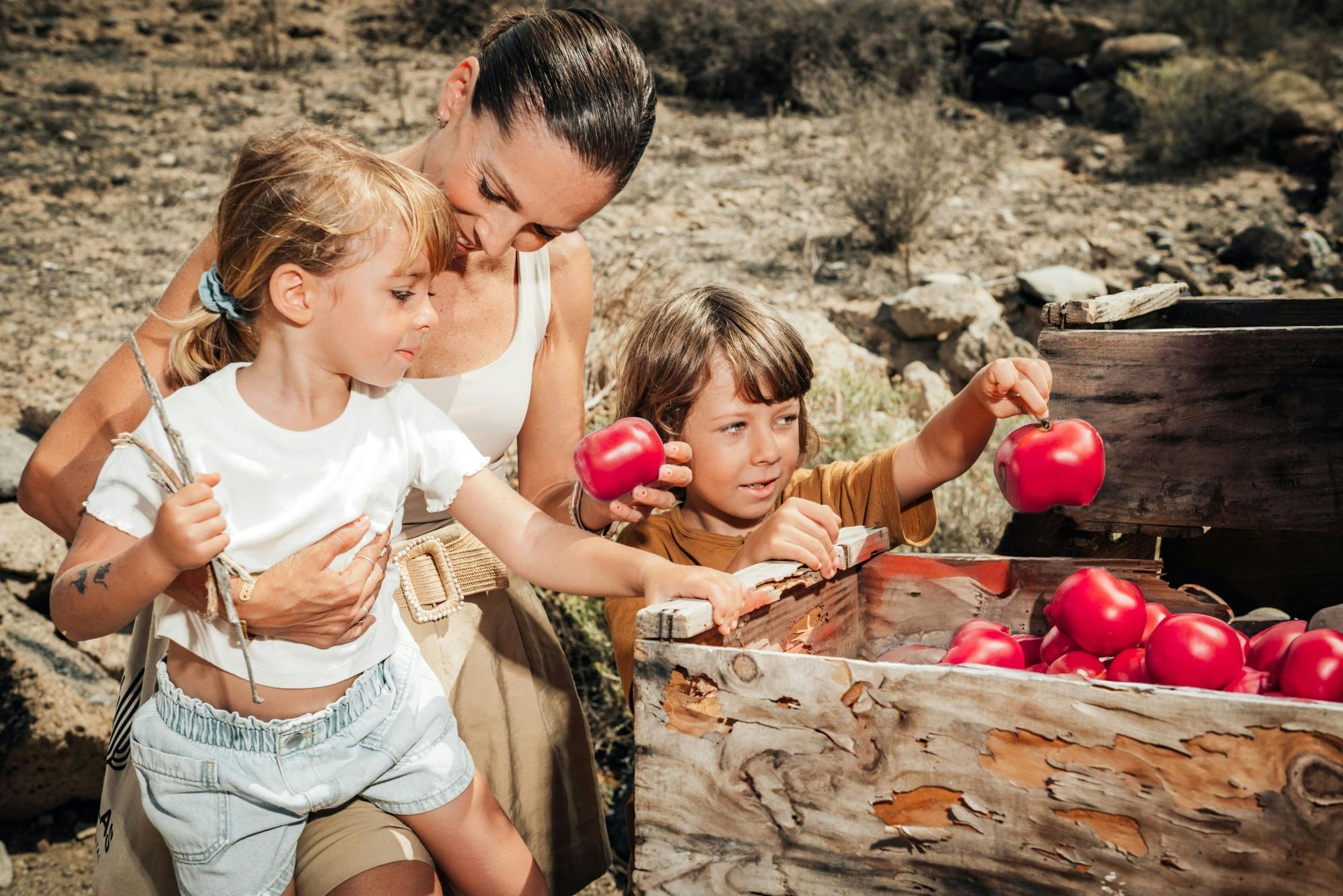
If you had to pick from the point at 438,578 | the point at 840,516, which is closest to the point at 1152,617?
the point at 840,516

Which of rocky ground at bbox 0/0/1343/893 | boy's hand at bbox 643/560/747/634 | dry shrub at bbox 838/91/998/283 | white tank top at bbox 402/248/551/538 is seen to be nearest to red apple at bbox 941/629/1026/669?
boy's hand at bbox 643/560/747/634

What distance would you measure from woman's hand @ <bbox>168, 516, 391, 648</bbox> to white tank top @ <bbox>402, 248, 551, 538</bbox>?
1.60ft

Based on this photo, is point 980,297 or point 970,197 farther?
point 970,197

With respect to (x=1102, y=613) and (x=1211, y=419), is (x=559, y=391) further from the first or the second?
(x=1211, y=419)

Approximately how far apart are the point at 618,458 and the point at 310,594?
0.55 m

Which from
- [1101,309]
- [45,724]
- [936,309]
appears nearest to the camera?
[1101,309]

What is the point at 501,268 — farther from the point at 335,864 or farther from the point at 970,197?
the point at 970,197

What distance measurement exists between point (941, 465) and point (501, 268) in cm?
107

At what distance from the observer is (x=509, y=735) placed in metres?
2.30

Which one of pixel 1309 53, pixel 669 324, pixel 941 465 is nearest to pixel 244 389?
pixel 669 324

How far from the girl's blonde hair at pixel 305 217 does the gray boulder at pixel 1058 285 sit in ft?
19.0

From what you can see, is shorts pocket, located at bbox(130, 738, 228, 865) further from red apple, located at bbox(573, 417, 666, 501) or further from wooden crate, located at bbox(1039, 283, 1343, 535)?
wooden crate, located at bbox(1039, 283, 1343, 535)

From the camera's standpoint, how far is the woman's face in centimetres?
207

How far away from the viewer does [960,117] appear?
11102 mm
